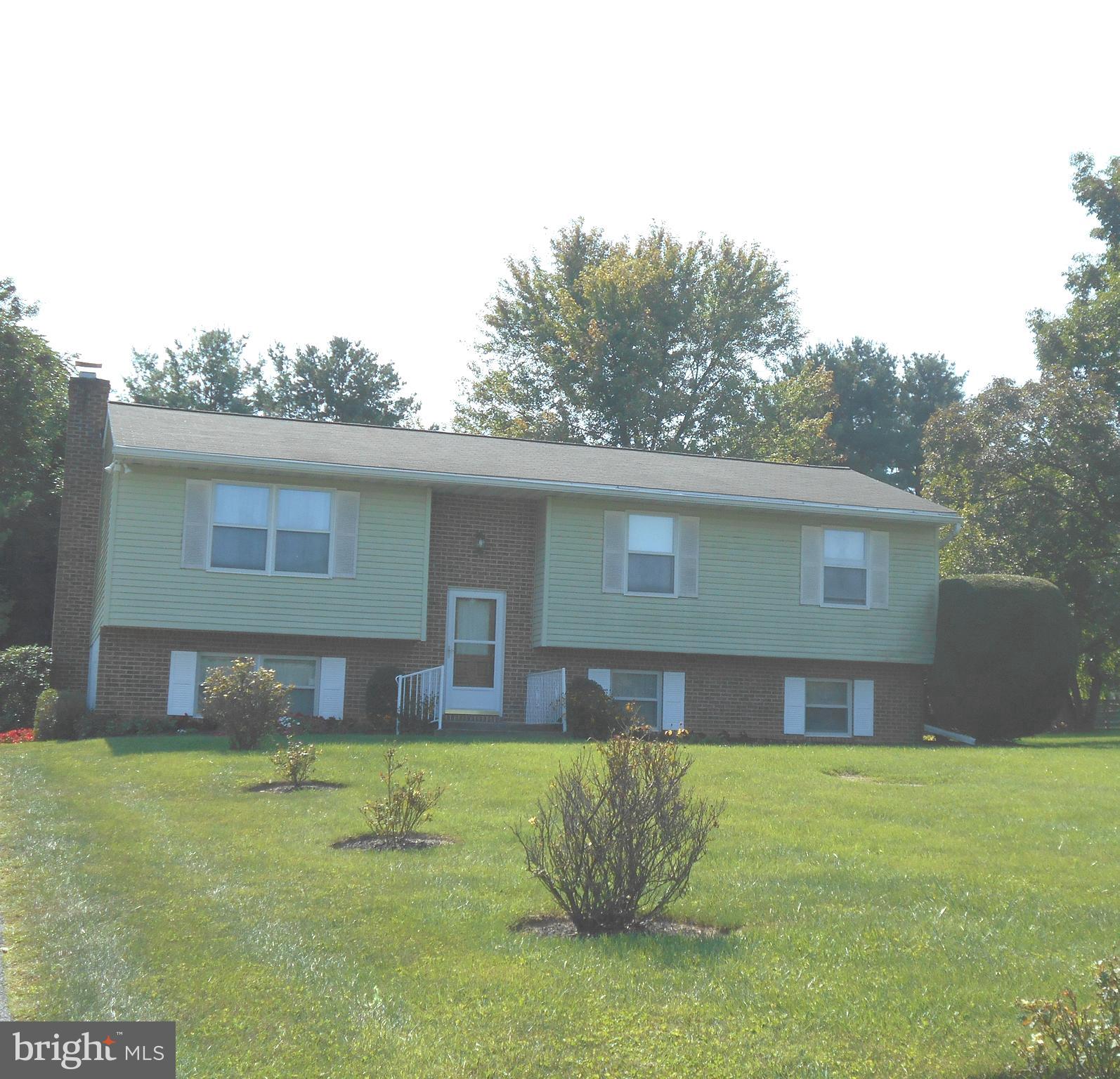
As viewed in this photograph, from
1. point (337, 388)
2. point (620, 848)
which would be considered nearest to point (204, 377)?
point (337, 388)

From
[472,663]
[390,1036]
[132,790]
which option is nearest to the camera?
[390,1036]

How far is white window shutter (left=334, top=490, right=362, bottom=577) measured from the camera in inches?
778

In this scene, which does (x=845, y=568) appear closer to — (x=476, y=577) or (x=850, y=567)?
(x=850, y=567)

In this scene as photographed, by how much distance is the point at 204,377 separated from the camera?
49.8 metres

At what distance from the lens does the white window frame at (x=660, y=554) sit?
21.0 meters

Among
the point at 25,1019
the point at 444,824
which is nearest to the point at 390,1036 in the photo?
the point at 25,1019

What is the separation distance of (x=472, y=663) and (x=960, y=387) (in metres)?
44.3

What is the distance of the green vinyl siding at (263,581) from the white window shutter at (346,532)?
9 centimetres

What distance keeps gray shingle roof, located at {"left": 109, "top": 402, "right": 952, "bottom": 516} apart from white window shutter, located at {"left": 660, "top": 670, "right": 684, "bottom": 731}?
327cm

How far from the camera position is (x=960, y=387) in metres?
59.1

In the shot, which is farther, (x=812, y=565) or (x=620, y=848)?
(x=812, y=565)

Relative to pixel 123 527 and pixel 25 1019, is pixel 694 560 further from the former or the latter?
pixel 25 1019

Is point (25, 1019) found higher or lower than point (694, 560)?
lower

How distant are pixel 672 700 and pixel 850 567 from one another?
405 centimetres
